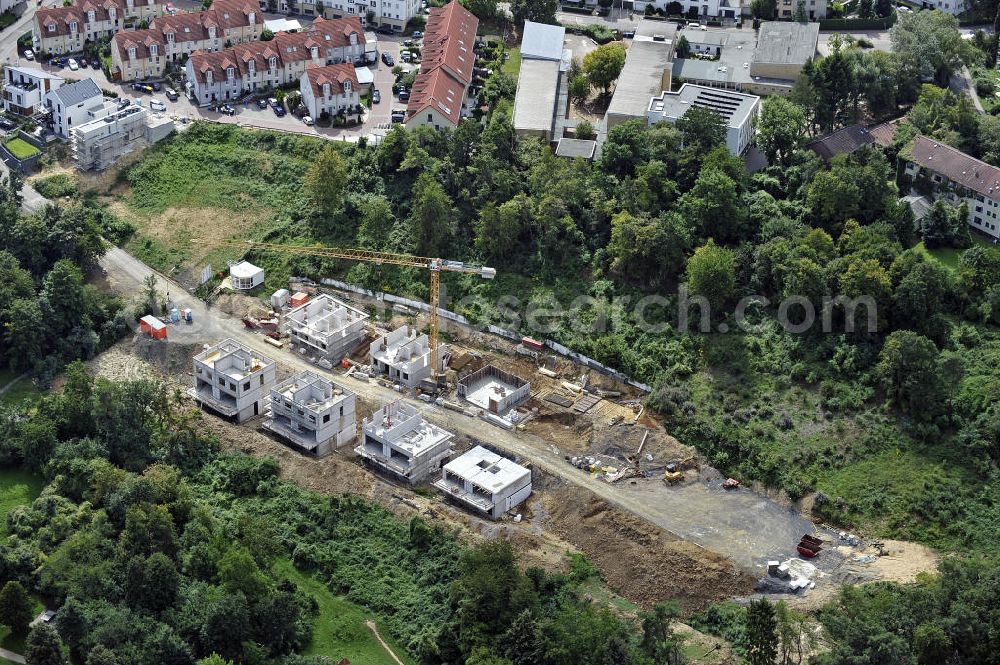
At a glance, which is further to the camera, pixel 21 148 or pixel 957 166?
pixel 21 148

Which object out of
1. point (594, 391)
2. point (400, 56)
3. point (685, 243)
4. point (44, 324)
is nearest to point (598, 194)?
point (685, 243)

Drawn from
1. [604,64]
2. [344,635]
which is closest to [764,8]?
[604,64]

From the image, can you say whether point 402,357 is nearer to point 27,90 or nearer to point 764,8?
point 27,90

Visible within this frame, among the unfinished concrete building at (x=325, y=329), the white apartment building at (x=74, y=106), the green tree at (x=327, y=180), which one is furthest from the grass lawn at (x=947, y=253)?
the white apartment building at (x=74, y=106)

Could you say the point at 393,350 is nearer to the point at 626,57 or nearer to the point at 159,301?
the point at 159,301

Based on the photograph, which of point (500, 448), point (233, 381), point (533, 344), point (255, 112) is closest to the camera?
point (500, 448)
